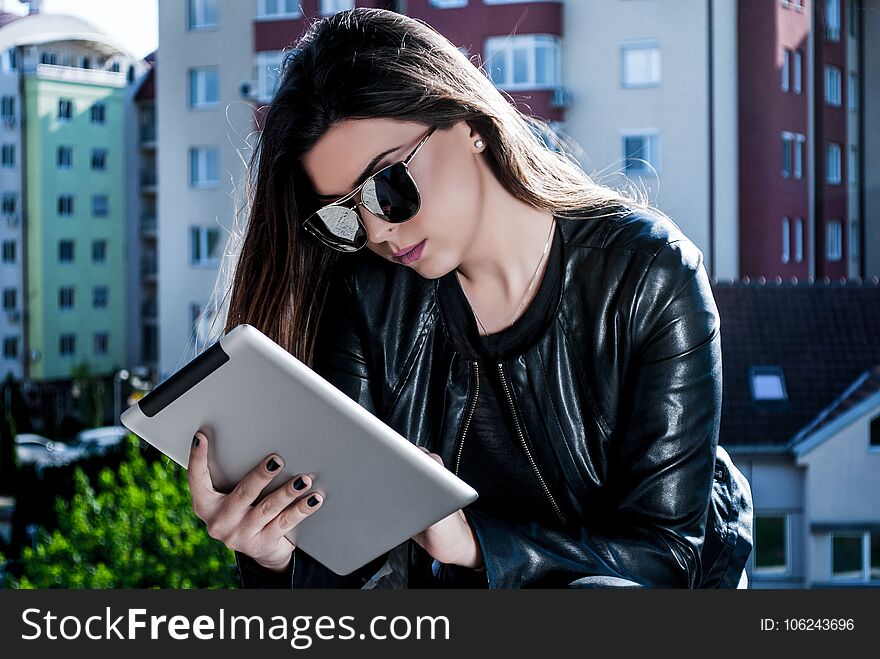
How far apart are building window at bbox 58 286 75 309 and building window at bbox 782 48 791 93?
178 inches

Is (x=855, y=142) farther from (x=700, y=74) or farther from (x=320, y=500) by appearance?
(x=320, y=500)

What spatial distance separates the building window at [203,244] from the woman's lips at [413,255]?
175 inches

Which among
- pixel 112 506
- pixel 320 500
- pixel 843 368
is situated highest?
pixel 320 500

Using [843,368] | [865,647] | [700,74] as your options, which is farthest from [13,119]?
[865,647]

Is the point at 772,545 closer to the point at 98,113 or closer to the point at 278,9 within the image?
the point at 278,9

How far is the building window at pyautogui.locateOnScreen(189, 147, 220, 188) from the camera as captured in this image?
5051 millimetres

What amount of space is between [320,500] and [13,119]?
247 inches

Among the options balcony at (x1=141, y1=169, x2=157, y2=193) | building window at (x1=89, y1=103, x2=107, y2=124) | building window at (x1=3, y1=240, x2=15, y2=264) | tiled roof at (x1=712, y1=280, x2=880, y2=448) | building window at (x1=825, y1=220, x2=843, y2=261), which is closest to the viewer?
building window at (x1=825, y1=220, x2=843, y2=261)

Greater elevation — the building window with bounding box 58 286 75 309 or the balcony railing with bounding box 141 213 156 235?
the balcony railing with bounding box 141 213 156 235

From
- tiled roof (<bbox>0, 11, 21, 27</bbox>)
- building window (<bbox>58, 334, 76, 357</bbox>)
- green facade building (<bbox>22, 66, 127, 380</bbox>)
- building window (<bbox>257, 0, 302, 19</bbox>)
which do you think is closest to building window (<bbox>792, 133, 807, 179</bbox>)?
building window (<bbox>257, 0, 302, 19</bbox>)

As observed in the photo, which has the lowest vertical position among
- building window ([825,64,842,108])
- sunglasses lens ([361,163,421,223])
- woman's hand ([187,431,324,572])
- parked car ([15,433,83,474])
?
parked car ([15,433,83,474])

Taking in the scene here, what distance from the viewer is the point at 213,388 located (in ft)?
2.09

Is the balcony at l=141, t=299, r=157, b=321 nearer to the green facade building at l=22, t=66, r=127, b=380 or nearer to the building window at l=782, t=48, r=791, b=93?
the green facade building at l=22, t=66, r=127, b=380

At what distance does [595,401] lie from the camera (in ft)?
2.35
